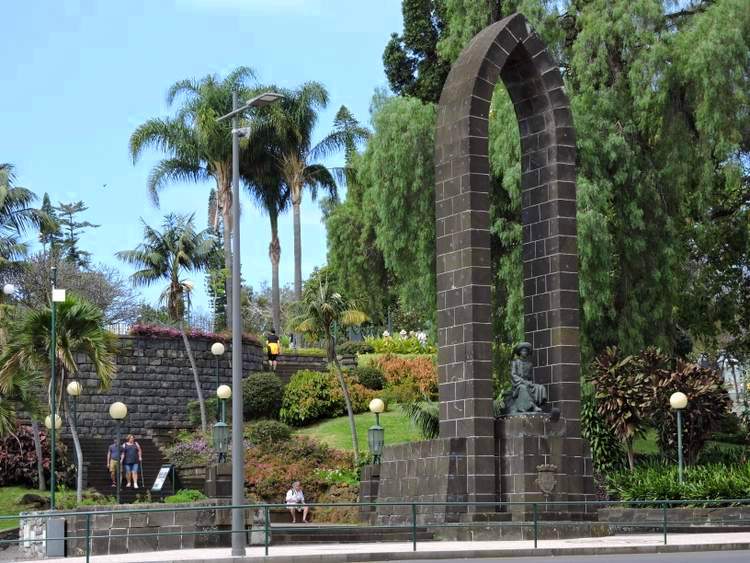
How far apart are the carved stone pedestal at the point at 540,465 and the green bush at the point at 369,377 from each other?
26.0 m

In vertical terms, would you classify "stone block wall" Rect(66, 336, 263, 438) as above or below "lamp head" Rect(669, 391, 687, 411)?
above

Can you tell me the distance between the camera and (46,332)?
116 ft

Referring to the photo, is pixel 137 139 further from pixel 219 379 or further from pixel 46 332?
pixel 46 332

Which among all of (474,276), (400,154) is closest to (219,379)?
(400,154)

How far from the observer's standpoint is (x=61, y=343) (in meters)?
35.2

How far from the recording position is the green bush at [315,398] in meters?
49.2

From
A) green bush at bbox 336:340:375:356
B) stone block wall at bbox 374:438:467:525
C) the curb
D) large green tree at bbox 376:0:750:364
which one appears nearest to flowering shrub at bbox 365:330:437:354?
green bush at bbox 336:340:375:356

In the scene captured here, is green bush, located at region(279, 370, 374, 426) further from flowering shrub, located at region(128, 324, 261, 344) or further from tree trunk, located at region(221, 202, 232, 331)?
tree trunk, located at region(221, 202, 232, 331)

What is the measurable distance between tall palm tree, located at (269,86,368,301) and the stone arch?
31.8 m

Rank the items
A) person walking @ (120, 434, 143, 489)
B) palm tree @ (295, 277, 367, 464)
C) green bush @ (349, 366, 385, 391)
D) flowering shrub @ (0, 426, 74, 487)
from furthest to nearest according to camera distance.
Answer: green bush @ (349, 366, 385, 391)
palm tree @ (295, 277, 367, 464)
flowering shrub @ (0, 426, 74, 487)
person walking @ (120, 434, 143, 489)

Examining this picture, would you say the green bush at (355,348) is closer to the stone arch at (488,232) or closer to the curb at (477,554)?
the stone arch at (488,232)

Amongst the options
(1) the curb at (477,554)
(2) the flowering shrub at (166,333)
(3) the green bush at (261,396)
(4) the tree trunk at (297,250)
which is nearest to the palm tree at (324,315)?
(3) the green bush at (261,396)

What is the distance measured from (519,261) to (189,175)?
79.1 feet

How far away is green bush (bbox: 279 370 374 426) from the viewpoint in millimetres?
49250
